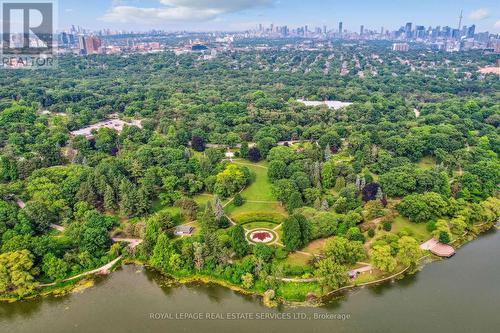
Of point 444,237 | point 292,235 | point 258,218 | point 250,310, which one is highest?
point 444,237

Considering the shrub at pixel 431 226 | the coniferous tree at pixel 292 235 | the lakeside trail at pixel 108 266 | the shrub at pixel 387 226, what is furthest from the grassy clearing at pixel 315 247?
the lakeside trail at pixel 108 266

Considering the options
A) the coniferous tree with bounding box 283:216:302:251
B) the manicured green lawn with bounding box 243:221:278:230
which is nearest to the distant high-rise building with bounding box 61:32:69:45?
the manicured green lawn with bounding box 243:221:278:230

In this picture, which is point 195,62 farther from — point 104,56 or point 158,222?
point 158,222

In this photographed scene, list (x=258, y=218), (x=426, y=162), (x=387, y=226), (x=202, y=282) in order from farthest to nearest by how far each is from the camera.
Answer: (x=426, y=162)
(x=258, y=218)
(x=387, y=226)
(x=202, y=282)

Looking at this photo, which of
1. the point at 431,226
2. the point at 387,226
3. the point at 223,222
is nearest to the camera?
the point at 387,226

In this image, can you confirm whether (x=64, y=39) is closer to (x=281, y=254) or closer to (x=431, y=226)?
(x=281, y=254)

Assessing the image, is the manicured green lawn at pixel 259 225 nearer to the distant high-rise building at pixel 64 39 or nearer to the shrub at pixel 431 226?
the shrub at pixel 431 226

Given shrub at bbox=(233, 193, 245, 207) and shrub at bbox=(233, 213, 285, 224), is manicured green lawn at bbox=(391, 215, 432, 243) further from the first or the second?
shrub at bbox=(233, 193, 245, 207)

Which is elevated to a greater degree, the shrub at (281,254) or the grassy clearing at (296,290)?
the shrub at (281,254)

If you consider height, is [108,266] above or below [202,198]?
below

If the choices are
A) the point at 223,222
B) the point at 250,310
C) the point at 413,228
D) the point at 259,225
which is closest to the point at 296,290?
the point at 250,310
